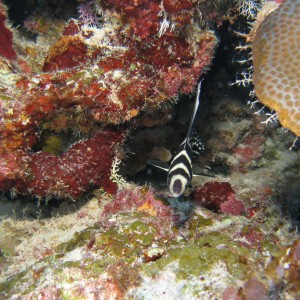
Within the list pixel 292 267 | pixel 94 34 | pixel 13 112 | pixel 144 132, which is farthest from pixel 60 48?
pixel 292 267

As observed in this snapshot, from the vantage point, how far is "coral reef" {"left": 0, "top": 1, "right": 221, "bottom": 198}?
11.9 feet

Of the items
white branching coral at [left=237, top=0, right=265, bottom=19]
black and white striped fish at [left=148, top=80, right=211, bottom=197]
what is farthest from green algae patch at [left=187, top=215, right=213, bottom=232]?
white branching coral at [left=237, top=0, right=265, bottom=19]

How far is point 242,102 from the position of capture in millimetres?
6852

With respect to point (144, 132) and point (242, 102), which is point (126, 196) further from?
point (242, 102)

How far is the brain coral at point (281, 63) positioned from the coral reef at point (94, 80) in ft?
3.10

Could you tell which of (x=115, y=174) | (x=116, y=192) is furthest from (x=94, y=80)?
(x=116, y=192)

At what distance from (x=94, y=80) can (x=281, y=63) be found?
2326 millimetres

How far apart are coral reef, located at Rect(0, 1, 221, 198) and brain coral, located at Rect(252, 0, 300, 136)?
944 mm

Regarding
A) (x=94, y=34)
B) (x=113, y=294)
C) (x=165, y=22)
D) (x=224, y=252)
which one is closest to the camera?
(x=113, y=294)

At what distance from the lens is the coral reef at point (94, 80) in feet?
11.9

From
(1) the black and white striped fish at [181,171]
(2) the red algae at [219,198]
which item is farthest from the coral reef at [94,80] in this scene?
(2) the red algae at [219,198]

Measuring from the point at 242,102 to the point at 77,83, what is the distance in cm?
461

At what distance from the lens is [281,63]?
10.6 ft

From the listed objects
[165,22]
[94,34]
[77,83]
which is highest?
[165,22]
